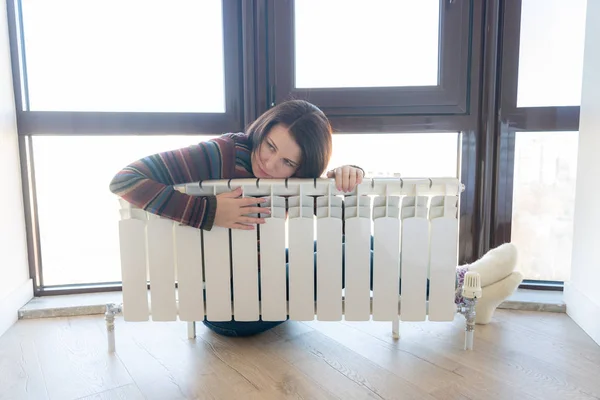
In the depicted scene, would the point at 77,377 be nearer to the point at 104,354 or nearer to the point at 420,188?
the point at 104,354

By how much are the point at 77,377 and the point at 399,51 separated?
1.37m

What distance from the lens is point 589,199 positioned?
3.94ft

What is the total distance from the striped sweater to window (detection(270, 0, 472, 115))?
375mm

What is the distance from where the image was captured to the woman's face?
1.05 m

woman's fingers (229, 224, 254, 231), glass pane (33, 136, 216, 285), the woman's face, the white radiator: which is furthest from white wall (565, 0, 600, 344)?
glass pane (33, 136, 216, 285)

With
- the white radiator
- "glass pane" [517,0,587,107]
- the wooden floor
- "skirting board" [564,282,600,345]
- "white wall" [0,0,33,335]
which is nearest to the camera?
the wooden floor

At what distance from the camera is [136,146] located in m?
1.44

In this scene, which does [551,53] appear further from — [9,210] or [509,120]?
[9,210]

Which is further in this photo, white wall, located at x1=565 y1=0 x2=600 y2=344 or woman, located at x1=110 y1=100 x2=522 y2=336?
white wall, located at x1=565 y1=0 x2=600 y2=344

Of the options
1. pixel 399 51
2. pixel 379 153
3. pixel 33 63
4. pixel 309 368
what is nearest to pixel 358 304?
pixel 309 368

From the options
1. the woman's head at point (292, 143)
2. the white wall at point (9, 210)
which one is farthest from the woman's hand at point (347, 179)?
the white wall at point (9, 210)

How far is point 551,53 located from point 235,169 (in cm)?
117

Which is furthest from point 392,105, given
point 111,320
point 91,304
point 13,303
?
point 13,303

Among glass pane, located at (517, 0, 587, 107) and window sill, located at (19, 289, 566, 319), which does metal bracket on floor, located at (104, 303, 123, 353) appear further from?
glass pane, located at (517, 0, 587, 107)
